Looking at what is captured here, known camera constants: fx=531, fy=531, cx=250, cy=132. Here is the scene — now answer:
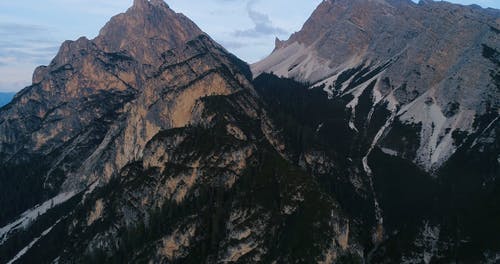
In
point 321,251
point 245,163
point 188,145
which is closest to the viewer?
point 321,251

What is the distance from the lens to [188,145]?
177 metres

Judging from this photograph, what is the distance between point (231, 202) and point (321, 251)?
3443cm

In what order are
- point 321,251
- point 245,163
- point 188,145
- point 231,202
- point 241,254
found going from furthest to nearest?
point 188,145
point 245,163
point 231,202
point 241,254
point 321,251

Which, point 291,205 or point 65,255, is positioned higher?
point 291,205

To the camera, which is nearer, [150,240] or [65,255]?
[150,240]

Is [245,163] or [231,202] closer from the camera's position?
[231,202]

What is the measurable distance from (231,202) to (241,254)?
20.4m

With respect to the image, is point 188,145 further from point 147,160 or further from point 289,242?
point 289,242

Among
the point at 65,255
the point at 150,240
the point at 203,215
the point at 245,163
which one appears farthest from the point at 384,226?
the point at 65,255

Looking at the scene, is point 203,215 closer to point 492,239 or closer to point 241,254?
point 241,254

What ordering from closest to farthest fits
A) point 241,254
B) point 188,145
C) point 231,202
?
point 241,254 → point 231,202 → point 188,145

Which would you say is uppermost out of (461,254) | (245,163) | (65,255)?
(245,163)

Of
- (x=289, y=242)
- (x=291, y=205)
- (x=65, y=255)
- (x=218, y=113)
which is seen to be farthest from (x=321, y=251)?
(x=65, y=255)

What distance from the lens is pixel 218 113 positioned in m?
185
